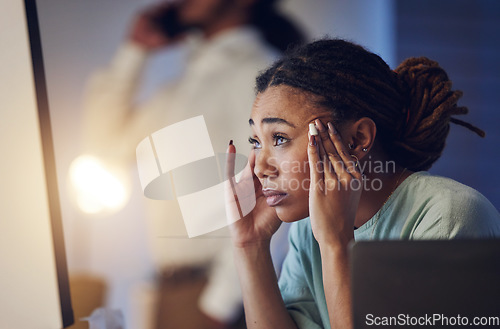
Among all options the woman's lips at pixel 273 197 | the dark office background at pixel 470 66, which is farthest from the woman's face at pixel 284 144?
the dark office background at pixel 470 66

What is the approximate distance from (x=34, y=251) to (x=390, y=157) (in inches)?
33.7

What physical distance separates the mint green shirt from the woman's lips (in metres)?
0.11

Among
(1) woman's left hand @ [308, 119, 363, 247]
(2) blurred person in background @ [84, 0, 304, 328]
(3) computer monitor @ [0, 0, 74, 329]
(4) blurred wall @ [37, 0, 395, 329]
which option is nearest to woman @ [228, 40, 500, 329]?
(1) woman's left hand @ [308, 119, 363, 247]

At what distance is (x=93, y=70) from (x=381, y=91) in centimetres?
73

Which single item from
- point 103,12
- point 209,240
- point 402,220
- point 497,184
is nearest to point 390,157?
point 402,220

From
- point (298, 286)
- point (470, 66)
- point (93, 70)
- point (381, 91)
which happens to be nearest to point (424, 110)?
point (381, 91)

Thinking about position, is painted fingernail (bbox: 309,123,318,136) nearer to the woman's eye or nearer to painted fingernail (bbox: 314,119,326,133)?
painted fingernail (bbox: 314,119,326,133)

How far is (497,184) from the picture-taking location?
144 centimetres

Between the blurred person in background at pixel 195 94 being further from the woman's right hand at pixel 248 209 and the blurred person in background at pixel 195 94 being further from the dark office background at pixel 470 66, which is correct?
the dark office background at pixel 470 66

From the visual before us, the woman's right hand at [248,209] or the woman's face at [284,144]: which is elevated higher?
the woman's face at [284,144]

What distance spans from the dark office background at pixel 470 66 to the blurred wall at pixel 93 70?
26 cm

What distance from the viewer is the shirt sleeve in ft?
3.42

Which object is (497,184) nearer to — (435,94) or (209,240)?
(435,94)

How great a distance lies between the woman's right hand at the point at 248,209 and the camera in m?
1.08
